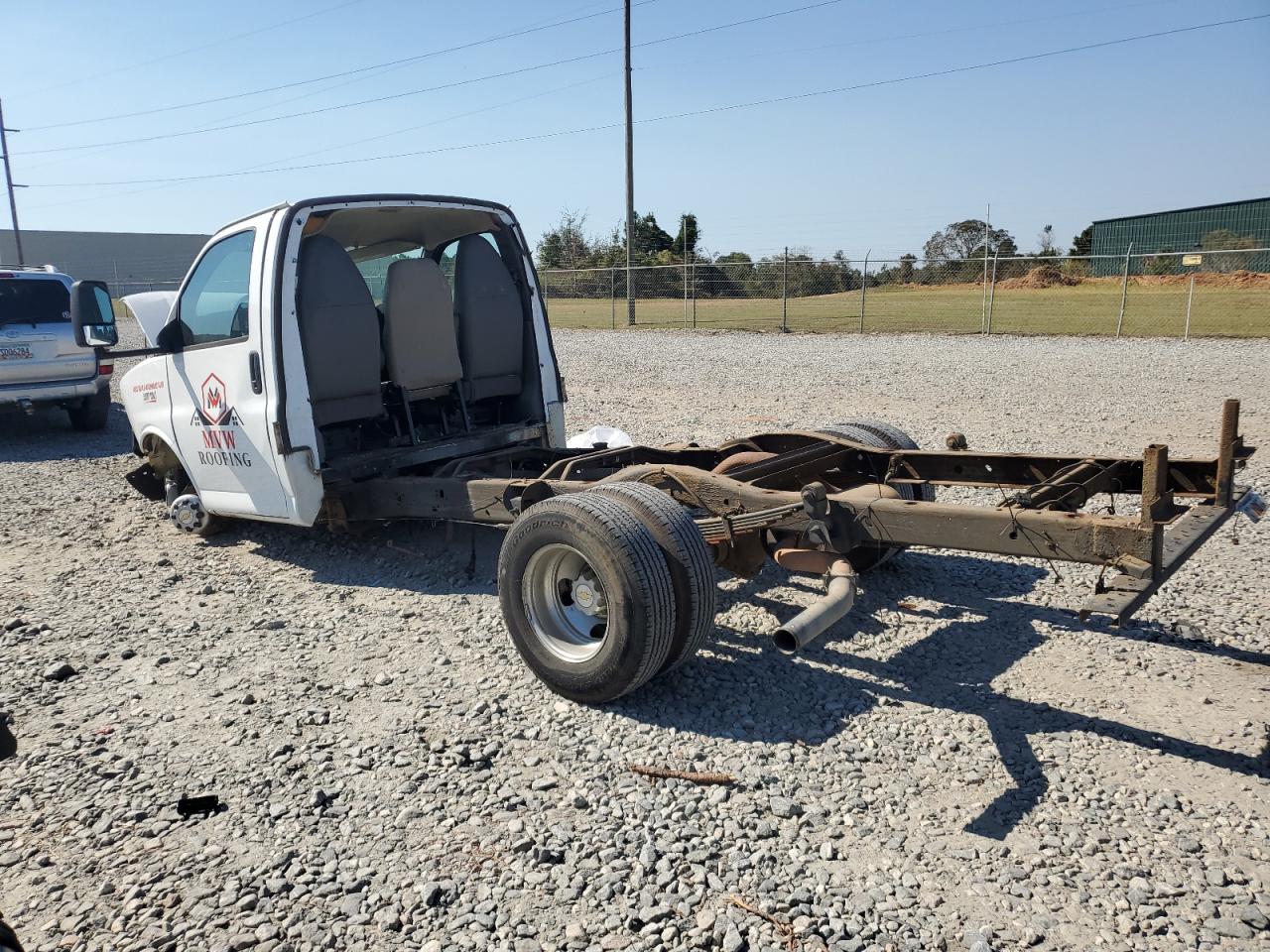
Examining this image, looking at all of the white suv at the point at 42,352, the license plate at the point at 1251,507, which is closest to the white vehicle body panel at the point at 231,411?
the license plate at the point at 1251,507

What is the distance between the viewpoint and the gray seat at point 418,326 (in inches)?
243

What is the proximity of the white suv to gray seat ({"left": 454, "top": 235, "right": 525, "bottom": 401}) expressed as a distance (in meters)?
6.79

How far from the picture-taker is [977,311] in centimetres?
2947

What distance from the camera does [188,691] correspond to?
460cm

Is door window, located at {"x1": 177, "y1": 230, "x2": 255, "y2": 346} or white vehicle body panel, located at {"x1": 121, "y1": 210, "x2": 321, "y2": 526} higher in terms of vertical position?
door window, located at {"x1": 177, "y1": 230, "x2": 255, "y2": 346}

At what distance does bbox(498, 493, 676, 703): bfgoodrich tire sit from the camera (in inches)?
158

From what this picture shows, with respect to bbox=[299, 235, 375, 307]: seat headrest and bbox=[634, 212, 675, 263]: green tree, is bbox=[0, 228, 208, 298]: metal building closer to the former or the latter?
bbox=[634, 212, 675, 263]: green tree

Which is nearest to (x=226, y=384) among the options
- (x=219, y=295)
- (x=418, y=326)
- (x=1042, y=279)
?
(x=219, y=295)

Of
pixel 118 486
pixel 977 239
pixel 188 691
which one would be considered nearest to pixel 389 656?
pixel 188 691

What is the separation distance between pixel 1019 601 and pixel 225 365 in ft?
16.2

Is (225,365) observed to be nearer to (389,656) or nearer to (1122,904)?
(389,656)

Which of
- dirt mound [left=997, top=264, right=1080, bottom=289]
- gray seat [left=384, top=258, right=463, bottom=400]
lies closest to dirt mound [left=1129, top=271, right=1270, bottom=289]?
dirt mound [left=997, top=264, right=1080, bottom=289]

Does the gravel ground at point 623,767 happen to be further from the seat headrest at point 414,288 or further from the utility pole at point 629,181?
the utility pole at point 629,181

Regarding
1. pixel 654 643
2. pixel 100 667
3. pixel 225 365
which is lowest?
pixel 100 667
